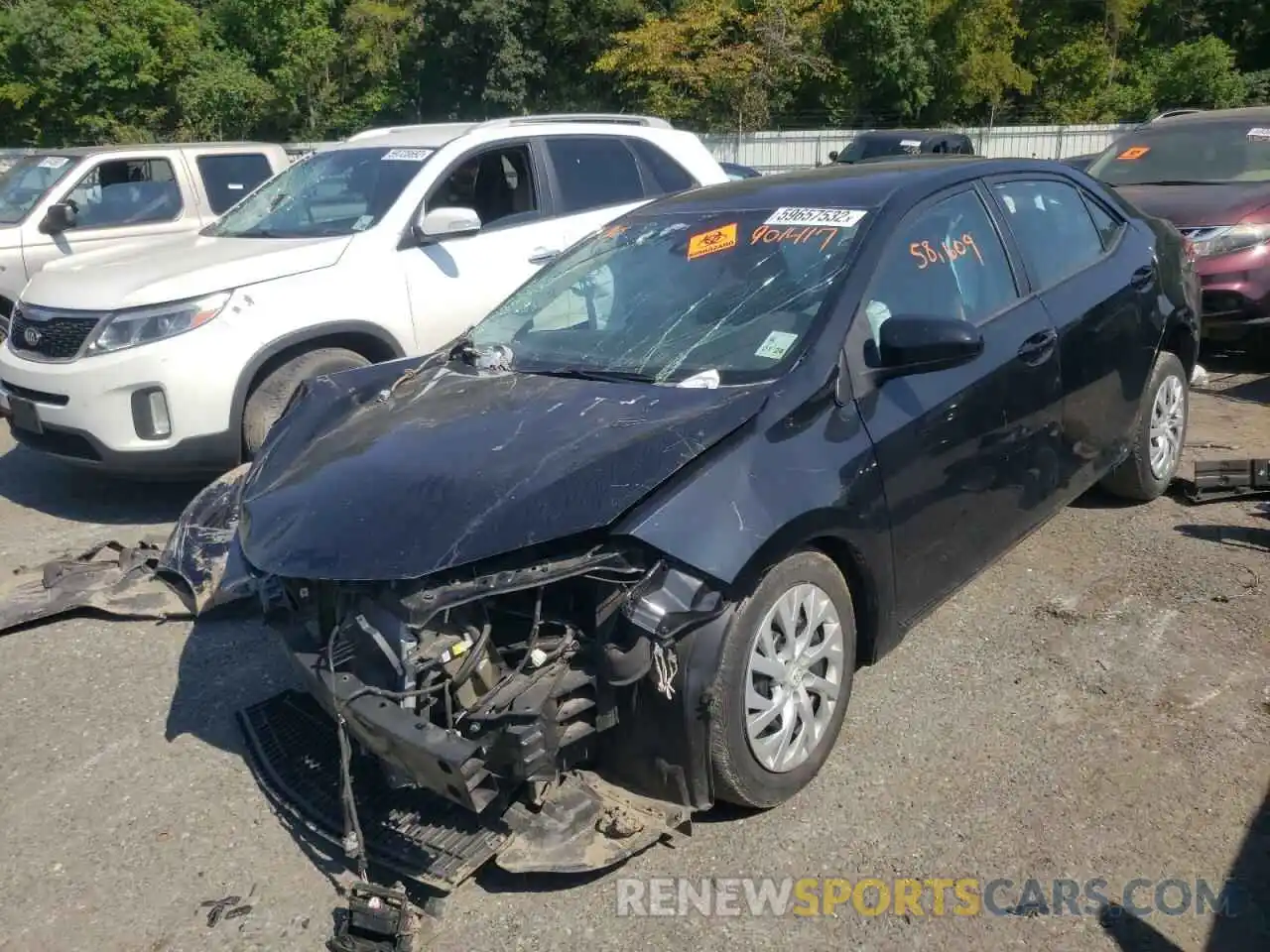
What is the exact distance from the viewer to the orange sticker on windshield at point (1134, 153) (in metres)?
9.38

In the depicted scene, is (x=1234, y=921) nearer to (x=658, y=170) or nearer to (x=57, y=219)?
(x=658, y=170)

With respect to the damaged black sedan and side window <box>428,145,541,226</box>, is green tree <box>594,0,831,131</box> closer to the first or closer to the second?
side window <box>428,145,541,226</box>

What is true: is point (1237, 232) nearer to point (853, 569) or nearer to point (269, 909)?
point (853, 569)

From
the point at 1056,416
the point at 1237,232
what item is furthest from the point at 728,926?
the point at 1237,232

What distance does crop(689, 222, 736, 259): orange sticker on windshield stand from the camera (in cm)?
408

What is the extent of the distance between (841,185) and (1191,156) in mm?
6331

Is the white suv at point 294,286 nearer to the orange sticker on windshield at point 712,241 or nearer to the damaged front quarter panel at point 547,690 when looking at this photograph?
the orange sticker on windshield at point 712,241

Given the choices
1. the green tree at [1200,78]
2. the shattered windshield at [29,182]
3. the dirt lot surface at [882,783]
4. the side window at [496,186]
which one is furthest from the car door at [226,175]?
the green tree at [1200,78]

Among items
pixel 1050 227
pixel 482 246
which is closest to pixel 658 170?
pixel 482 246

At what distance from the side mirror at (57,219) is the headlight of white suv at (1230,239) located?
8.64 metres

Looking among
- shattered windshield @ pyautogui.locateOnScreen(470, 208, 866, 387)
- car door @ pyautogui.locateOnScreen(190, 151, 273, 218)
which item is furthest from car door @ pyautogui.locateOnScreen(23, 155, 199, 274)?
shattered windshield @ pyautogui.locateOnScreen(470, 208, 866, 387)

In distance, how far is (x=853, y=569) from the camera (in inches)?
136

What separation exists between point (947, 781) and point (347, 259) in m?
4.22

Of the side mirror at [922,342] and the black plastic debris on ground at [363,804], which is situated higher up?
the side mirror at [922,342]
